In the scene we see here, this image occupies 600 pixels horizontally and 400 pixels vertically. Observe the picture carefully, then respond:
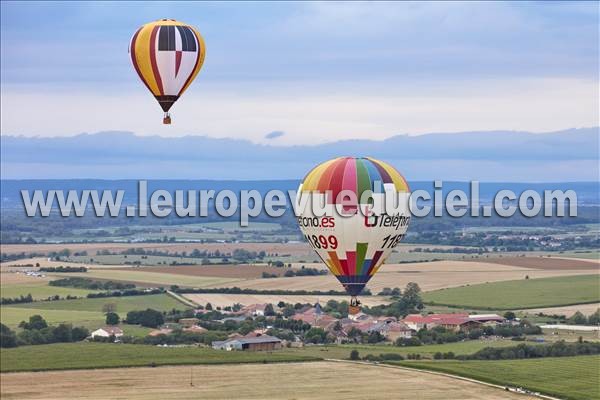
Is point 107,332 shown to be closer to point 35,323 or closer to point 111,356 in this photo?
point 35,323

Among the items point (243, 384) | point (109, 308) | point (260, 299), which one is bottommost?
point (243, 384)

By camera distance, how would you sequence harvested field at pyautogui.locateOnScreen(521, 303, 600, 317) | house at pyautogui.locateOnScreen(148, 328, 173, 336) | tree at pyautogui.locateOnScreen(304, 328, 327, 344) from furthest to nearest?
harvested field at pyautogui.locateOnScreen(521, 303, 600, 317) < house at pyautogui.locateOnScreen(148, 328, 173, 336) < tree at pyautogui.locateOnScreen(304, 328, 327, 344)

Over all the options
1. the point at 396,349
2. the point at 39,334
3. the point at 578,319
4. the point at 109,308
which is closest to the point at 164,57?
the point at 39,334

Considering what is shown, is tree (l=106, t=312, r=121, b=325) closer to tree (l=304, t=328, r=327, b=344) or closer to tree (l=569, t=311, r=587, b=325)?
tree (l=304, t=328, r=327, b=344)

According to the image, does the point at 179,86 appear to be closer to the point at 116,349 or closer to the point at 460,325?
the point at 116,349

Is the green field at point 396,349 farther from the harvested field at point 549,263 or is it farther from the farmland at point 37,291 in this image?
the harvested field at point 549,263

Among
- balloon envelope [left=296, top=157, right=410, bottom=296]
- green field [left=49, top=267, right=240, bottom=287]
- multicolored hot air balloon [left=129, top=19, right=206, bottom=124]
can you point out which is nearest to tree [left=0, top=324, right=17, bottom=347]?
multicolored hot air balloon [left=129, top=19, right=206, bottom=124]

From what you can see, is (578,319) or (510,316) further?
(510,316)
